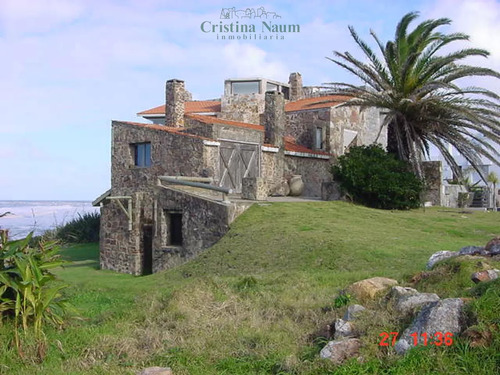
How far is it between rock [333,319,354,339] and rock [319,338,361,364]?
Result: 0.30m

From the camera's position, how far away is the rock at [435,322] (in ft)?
20.4

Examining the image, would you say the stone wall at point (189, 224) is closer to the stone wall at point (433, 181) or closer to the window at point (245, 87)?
the stone wall at point (433, 181)

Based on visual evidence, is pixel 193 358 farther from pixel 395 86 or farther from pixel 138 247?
pixel 395 86

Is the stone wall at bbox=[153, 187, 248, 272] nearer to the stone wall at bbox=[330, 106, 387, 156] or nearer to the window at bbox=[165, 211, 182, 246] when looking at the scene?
the window at bbox=[165, 211, 182, 246]

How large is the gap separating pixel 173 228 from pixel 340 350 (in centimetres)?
1652

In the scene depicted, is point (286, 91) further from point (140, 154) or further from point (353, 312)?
point (353, 312)

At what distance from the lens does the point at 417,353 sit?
6016 millimetres

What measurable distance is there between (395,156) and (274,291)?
17.1 metres

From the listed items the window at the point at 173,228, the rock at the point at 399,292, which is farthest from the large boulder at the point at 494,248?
the window at the point at 173,228

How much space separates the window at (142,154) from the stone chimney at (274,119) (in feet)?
20.0

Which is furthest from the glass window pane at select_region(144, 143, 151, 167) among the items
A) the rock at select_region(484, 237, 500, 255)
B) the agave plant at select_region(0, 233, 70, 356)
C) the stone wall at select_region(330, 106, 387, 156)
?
the rock at select_region(484, 237, 500, 255)

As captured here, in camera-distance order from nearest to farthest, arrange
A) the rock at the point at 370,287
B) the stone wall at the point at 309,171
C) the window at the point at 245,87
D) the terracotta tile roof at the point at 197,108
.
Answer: the rock at the point at 370,287
the stone wall at the point at 309,171
the terracotta tile roof at the point at 197,108
the window at the point at 245,87

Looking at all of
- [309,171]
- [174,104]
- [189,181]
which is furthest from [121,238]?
[309,171]

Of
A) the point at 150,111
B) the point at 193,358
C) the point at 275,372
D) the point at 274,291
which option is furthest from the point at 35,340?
the point at 150,111
